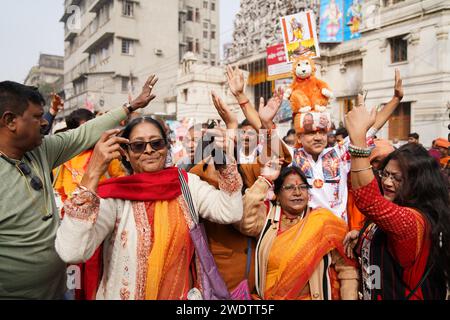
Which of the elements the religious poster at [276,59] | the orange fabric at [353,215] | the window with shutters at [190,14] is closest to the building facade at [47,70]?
the window with shutters at [190,14]

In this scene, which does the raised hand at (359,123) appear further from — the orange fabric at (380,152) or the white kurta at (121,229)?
the orange fabric at (380,152)

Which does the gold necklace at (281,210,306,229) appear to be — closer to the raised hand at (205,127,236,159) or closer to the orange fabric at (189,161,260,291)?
the orange fabric at (189,161,260,291)

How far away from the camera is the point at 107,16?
2672 cm

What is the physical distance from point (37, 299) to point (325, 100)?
131 inches

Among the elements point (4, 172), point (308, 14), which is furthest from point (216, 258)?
point (308, 14)

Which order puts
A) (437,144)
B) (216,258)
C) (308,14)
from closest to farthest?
(216,258) → (437,144) → (308,14)

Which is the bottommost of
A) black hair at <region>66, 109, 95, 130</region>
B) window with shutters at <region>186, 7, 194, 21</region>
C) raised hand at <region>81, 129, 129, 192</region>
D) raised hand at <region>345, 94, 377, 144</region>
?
raised hand at <region>81, 129, 129, 192</region>

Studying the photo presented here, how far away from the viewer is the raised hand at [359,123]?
165 cm

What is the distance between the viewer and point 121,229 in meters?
1.83

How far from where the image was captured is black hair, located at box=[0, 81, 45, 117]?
1806 mm

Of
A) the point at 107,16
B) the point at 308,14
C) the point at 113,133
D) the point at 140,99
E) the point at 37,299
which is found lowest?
the point at 37,299

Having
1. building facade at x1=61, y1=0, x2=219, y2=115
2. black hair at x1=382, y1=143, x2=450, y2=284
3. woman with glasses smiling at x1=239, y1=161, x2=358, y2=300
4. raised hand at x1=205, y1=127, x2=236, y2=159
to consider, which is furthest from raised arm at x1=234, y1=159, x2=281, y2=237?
building facade at x1=61, y1=0, x2=219, y2=115

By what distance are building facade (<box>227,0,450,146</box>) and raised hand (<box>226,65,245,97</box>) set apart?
11.1 metres

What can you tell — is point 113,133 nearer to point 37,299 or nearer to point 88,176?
point 88,176
